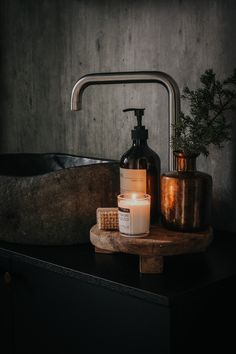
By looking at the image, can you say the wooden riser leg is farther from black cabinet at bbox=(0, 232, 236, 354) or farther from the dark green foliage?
the dark green foliage

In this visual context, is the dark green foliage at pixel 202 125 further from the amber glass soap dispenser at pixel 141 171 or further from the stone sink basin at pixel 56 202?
the stone sink basin at pixel 56 202

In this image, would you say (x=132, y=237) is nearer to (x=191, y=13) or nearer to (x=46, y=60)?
(x=191, y=13)

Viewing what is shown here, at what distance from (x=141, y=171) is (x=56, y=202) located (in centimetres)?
20

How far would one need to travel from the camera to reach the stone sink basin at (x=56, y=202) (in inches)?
52.5

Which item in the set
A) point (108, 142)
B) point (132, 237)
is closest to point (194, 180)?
point (132, 237)

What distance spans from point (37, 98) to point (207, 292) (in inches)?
44.1

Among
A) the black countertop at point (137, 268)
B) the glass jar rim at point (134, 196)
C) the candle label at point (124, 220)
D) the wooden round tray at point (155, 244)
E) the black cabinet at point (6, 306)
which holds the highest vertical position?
the glass jar rim at point (134, 196)

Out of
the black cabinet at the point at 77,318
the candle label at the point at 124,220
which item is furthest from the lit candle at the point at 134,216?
the black cabinet at the point at 77,318

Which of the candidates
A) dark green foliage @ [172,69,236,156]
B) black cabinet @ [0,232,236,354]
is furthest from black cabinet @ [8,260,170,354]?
dark green foliage @ [172,69,236,156]

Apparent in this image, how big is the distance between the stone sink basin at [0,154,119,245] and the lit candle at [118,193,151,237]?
0.62 feet

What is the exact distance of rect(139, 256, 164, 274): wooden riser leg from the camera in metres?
1.14

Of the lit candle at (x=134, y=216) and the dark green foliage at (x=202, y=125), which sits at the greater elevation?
the dark green foliage at (x=202, y=125)

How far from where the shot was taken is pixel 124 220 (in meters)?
1.16

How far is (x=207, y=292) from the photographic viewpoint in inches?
43.3
